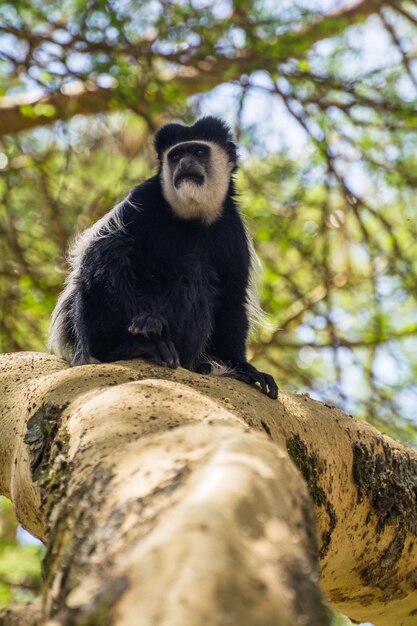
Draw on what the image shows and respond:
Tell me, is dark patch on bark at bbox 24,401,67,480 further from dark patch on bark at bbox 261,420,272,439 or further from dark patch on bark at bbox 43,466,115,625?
dark patch on bark at bbox 261,420,272,439

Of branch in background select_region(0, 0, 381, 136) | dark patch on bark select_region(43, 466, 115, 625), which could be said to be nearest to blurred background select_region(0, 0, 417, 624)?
branch in background select_region(0, 0, 381, 136)

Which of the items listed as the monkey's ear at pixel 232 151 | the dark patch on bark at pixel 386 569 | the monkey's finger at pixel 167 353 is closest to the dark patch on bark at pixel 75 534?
the monkey's finger at pixel 167 353

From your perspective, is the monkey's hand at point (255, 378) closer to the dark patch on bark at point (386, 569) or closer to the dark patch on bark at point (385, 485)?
the dark patch on bark at point (385, 485)

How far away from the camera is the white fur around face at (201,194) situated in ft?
11.7

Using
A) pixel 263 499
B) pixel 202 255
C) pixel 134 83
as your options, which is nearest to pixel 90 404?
pixel 263 499

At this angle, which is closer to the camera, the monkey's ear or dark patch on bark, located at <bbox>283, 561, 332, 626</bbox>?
dark patch on bark, located at <bbox>283, 561, 332, 626</bbox>

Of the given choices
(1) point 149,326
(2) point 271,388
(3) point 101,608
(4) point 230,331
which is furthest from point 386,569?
(3) point 101,608

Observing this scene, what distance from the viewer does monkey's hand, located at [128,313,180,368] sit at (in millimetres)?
2781

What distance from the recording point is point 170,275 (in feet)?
10.9

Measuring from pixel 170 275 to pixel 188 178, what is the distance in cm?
58

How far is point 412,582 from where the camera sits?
263 centimetres

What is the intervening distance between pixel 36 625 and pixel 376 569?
5.20 ft

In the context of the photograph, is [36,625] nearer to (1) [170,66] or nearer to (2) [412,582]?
(2) [412,582]

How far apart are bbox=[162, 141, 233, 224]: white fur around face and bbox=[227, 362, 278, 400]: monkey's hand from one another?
0.78 meters
